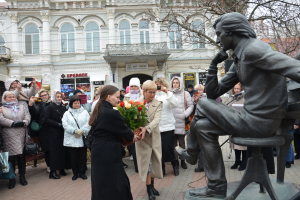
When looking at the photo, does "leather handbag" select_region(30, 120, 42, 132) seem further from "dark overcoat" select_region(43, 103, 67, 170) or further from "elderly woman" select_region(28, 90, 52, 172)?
"dark overcoat" select_region(43, 103, 67, 170)

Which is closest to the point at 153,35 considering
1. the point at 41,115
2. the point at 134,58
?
the point at 134,58

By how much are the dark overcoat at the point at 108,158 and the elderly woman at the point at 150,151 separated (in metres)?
0.72

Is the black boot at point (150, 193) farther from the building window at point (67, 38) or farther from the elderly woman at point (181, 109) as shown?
the building window at point (67, 38)

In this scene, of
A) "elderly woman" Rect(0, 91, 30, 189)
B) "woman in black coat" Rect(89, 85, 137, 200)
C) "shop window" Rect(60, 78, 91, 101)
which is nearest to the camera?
"woman in black coat" Rect(89, 85, 137, 200)

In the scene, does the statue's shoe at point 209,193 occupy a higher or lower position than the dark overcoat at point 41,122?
lower

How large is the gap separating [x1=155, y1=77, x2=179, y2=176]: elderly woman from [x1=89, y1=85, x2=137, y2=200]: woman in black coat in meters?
2.00

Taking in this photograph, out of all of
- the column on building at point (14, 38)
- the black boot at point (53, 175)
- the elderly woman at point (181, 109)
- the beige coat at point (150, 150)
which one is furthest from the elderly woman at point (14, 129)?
the column on building at point (14, 38)

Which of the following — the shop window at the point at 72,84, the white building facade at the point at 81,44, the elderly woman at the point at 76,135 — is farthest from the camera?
the shop window at the point at 72,84

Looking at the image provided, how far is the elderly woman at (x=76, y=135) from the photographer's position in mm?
5539

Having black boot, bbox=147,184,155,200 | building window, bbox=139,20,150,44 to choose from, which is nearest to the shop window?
building window, bbox=139,20,150,44

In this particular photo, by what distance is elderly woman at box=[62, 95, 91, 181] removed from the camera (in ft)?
18.2

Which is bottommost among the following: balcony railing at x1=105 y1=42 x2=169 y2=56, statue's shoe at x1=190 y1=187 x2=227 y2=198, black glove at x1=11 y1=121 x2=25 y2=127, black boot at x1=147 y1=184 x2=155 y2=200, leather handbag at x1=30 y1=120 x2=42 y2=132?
black boot at x1=147 y1=184 x2=155 y2=200

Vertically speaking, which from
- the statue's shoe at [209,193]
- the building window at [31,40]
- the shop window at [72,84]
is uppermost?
the building window at [31,40]

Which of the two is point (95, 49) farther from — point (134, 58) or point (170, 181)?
point (170, 181)
